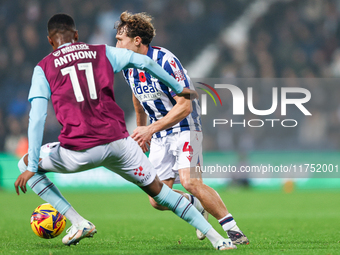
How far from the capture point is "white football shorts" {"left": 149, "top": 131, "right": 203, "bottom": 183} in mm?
4797

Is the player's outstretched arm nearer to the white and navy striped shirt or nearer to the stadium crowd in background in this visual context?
the white and navy striped shirt

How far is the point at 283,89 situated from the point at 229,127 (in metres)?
2.31

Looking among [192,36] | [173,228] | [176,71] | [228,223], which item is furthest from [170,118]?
[192,36]

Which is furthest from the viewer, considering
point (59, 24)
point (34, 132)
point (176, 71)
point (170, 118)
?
point (176, 71)

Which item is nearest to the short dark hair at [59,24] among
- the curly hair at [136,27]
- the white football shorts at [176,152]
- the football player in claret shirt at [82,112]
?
the football player in claret shirt at [82,112]

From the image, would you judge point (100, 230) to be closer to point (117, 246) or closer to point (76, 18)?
point (117, 246)

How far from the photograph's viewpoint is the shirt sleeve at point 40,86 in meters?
3.54

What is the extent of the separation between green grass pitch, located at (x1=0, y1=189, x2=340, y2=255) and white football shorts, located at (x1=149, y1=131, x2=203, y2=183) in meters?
0.75

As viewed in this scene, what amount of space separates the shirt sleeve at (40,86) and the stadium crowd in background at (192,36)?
426 inches

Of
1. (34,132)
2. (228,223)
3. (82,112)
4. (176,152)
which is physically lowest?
(228,223)

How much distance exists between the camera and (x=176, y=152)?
194 inches

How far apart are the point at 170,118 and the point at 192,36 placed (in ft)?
41.0

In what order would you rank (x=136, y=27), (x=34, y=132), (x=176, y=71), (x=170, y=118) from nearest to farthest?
1. (x=34, y=132)
2. (x=170, y=118)
3. (x=176, y=71)
4. (x=136, y=27)

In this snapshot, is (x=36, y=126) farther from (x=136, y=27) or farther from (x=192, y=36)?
(x=192, y=36)
